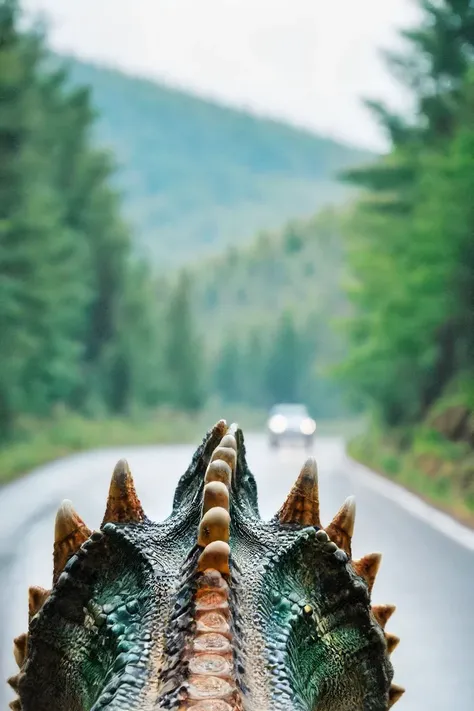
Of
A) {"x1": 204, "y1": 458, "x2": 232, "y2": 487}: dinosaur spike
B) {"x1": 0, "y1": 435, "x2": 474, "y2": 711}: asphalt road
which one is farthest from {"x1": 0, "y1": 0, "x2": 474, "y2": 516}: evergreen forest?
{"x1": 204, "y1": 458, "x2": 232, "y2": 487}: dinosaur spike

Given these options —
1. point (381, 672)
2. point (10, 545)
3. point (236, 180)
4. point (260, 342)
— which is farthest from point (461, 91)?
point (236, 180)

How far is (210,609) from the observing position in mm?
1594

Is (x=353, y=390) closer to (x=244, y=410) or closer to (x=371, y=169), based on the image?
(x=244, y=410)

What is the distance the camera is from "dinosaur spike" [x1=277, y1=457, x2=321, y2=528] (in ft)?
6.82

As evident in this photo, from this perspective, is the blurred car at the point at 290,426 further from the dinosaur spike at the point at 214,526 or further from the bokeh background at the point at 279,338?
the dinosaur spike at the point at 214,526

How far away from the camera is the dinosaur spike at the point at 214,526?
1.66m

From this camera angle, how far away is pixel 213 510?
167cm

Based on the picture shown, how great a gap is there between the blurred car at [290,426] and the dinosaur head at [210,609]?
1711 cm

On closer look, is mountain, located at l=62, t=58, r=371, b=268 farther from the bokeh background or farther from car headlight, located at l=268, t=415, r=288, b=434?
car headlight, located at l=268, t=415, r=288, b=434

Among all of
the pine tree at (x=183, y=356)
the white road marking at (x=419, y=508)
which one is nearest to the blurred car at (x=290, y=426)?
the white road marking at (x=419, y=508)

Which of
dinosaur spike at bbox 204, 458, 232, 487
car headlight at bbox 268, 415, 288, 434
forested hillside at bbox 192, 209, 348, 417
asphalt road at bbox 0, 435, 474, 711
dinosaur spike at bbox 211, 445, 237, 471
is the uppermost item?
forested hillside at bbox 192, 209, 348, 417

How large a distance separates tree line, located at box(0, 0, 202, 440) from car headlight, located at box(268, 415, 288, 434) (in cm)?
596

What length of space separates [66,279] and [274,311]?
68949 mm

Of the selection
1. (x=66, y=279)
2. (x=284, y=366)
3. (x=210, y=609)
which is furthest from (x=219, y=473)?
(x=284, y=366)
